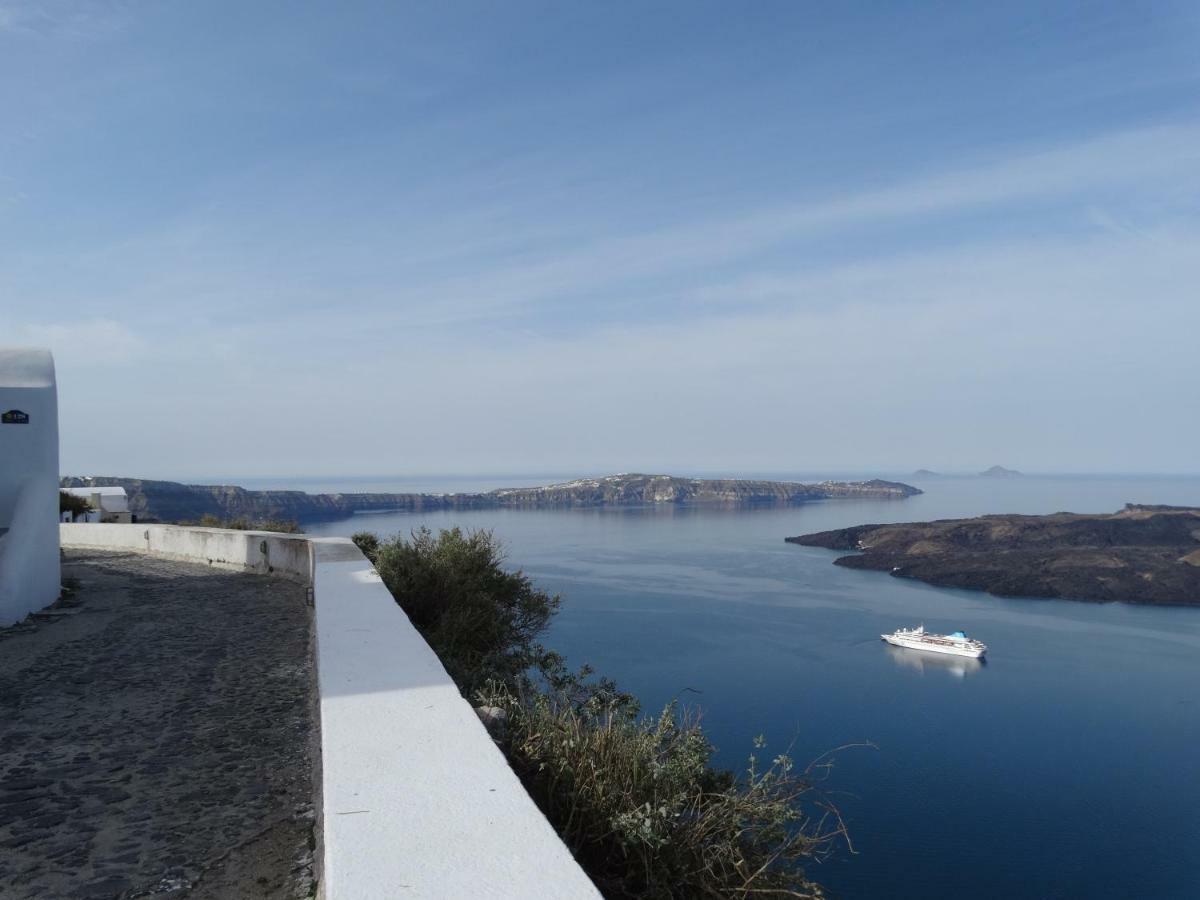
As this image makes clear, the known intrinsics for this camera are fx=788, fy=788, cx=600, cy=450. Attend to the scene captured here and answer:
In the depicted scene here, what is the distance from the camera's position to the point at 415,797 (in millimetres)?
1548

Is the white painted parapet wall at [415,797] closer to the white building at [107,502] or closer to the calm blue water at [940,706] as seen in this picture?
the calm blue water at [940,706]

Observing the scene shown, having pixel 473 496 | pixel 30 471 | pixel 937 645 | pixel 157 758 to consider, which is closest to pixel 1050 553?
pixel 937 645

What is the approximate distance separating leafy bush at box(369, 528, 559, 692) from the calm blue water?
285 cm

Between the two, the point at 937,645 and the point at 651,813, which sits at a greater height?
the point at 651,813

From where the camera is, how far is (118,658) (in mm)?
4445

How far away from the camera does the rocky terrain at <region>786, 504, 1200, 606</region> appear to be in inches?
2216

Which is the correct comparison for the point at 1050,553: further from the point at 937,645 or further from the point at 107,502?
the point at 107,502

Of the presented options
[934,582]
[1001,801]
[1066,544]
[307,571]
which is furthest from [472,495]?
[307,571]

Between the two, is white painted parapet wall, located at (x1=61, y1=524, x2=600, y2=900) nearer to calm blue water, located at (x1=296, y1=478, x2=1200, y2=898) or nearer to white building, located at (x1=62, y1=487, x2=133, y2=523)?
calm blue water, located at (x1=296, y1=478, x2=1200, y2=898)

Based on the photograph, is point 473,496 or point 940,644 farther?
point 473,496

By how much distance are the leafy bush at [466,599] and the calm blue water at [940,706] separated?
285cm

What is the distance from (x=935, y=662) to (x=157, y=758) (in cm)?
3709

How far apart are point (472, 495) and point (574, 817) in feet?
328

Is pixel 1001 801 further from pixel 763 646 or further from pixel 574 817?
pixel 574 817
